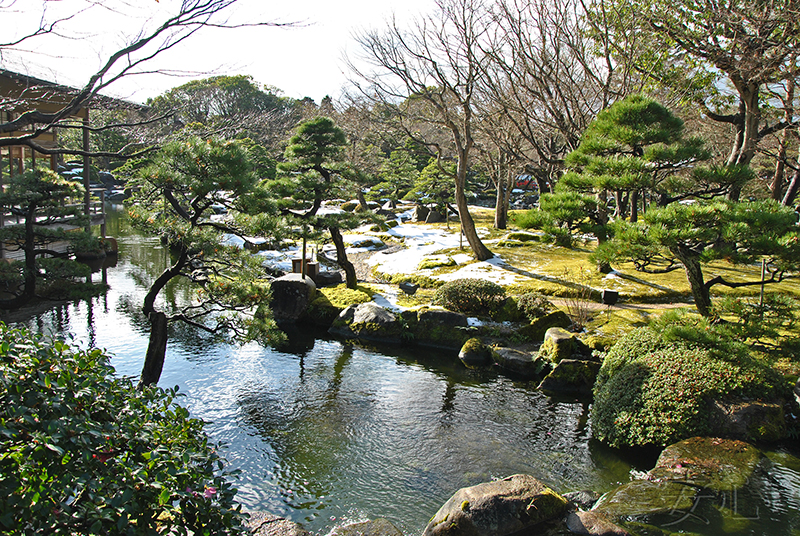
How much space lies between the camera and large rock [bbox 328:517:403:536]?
5129 millimetres

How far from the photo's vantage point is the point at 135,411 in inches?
131

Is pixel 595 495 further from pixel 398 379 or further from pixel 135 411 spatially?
pixel 135 411

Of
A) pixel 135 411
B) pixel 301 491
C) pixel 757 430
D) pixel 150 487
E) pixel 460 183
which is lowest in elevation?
pixel 301 491

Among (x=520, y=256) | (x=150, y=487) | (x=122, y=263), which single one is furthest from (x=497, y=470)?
(x=122, y=263)

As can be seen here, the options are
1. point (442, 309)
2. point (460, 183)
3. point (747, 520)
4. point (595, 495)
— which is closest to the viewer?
point (747, 520)

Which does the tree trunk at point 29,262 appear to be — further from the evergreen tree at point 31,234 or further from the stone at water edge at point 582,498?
the stone at water edge at point 582,498

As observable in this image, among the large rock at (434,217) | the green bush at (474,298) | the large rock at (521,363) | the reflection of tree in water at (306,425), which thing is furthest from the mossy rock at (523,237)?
the reflection of tree in water at (306,425)

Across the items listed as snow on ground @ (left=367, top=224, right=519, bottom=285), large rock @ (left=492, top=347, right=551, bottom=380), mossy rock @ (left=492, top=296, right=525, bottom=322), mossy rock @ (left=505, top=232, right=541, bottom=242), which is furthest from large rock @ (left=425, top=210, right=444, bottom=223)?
large rock @ (left=492, top=347, right=551, bottom=380)

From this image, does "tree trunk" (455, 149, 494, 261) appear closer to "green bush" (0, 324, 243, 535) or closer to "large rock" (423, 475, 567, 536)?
"large rock" (423, 475, 567, 536)

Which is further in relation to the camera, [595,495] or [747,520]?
[595,495]

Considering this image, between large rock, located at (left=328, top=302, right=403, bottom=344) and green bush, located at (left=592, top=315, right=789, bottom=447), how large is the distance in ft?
18.4

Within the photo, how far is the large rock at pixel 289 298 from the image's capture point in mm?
13641

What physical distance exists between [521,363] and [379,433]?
3889 millimetres

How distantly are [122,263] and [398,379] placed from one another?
1481 centimetres
